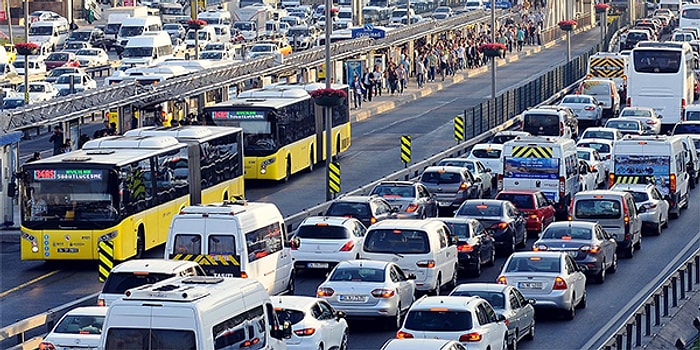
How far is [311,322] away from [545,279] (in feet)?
22.5

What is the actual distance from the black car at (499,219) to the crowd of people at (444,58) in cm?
3094

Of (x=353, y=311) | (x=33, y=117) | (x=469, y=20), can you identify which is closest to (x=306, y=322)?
(x=353, y=311)

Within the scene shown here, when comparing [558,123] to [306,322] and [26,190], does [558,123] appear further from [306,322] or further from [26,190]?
[306,322]

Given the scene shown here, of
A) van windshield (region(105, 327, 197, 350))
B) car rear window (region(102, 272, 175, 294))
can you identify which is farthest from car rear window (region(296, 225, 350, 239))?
van windshield (region(105, 327, 197, 350))

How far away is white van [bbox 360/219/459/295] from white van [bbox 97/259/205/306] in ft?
17.6

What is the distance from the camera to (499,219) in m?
37.9

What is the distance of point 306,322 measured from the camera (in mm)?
25219

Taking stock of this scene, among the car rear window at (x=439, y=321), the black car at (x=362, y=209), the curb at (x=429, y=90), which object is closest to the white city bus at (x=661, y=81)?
the curb at (x=429, y=90)

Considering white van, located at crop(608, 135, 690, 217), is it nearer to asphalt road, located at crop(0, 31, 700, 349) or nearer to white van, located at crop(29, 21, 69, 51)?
asphalt road, located at crop(0, 31, 700, 349)

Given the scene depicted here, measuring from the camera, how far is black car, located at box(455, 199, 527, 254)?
3784cm

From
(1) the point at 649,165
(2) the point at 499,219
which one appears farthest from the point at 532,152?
(2) the point at 499,219

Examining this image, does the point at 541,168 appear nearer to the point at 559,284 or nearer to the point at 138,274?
the point at 559,284

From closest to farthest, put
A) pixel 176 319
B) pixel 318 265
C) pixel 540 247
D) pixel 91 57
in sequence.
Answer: pixel 176 319 → pixel 540 247 → pixel 318 265 → pixel 91 57

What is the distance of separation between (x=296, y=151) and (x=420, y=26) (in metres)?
37.2
